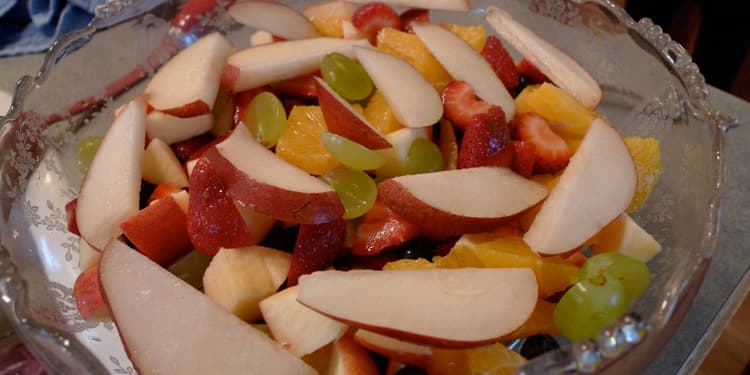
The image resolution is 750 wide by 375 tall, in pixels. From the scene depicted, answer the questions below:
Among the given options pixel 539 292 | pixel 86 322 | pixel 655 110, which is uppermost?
pixel 655 110

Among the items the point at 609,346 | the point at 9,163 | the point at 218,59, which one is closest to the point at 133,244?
the point at 9,163

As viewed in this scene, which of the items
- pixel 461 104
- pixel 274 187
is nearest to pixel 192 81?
pixel 274 187

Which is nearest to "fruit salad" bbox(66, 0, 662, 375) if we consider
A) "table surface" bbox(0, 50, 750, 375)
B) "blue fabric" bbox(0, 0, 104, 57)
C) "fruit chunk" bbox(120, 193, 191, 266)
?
"fruit chunk" bbox(120, 193, 191, 266)

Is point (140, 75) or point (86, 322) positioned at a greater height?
point (140, 75)

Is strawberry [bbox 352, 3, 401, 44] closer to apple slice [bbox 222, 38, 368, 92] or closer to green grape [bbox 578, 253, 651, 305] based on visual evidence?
apple slice [bbox 222, 38, 368, 92]

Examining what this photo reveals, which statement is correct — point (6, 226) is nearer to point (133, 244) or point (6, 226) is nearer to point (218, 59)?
point (133, 244)

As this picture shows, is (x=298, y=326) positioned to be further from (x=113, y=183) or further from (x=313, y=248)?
(x=113, y=183)
